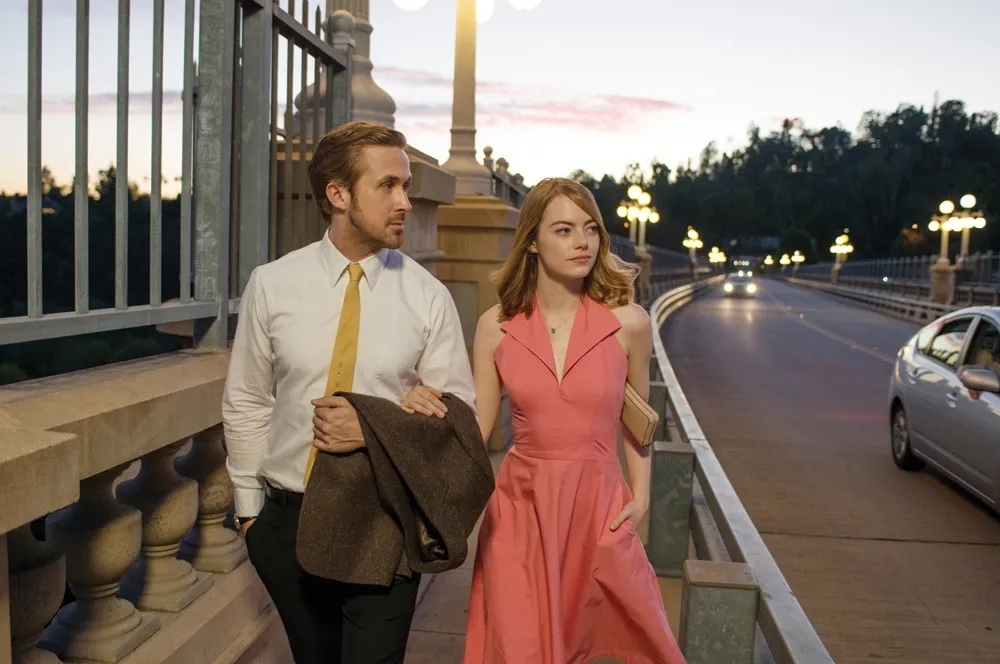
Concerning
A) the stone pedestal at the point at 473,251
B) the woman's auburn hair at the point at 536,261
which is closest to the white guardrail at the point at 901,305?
the stone pedestal at the point at 473,251

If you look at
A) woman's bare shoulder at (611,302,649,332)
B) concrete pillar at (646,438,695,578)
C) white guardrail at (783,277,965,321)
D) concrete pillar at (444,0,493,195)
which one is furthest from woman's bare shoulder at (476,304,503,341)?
white guardrail at (783,277,965,321)

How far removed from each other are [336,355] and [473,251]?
663cm

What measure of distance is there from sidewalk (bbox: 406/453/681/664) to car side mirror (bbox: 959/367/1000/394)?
3.26 meters

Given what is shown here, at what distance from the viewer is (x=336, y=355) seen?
2523 mm

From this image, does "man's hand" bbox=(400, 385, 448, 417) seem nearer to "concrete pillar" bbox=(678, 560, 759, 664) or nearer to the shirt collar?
the shirt collar

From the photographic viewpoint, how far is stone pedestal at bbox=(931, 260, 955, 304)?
43.3m

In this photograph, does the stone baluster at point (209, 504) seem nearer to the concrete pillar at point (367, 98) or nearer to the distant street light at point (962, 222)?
the concrete pillar at point (367, 98)

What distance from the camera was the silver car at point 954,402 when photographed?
25.5 ft

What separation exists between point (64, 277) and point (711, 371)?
1697 cm

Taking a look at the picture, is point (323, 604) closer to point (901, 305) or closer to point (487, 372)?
point (487, 372)

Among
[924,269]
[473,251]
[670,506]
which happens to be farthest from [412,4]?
[924,269]

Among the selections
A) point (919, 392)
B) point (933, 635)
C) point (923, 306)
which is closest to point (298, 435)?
point (933, 635)

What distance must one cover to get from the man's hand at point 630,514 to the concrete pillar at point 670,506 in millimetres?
1970

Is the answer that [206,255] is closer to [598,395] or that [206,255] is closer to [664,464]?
[598,395]
